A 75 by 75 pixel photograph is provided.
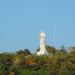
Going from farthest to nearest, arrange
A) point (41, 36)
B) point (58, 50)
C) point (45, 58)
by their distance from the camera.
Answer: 1. point (58, 50)
2. point (41, 36)
3. point (45, 58)

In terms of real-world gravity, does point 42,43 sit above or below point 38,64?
above

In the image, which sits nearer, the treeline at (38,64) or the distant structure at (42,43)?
the treeline at (38,64)

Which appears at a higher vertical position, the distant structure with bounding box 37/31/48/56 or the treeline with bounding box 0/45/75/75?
the distant structure with bounding box 37/31/48/56

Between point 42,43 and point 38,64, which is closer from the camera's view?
point 38,64

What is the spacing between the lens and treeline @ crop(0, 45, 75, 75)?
36.6m

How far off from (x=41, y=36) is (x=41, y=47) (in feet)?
3.84

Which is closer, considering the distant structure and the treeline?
the treeline

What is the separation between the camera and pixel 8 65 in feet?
128

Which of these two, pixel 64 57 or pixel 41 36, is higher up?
pixel 41 36

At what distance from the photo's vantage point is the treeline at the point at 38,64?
120ft

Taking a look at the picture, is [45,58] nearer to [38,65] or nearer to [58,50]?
[38,65]

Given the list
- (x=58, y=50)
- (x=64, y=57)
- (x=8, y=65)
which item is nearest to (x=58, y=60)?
(x=64, y=57)

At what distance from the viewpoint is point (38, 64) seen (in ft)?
129

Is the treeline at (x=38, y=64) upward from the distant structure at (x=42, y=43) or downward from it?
downward
